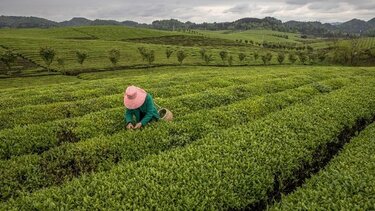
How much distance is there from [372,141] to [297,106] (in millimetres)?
5905

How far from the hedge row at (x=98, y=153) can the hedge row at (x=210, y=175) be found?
1395 mm

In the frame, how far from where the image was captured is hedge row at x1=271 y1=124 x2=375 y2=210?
9.25 metres

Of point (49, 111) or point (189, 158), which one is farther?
point (49, 111)

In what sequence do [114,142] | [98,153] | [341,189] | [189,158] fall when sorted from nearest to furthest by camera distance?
[341,189] < [189,158] < [98,153] < [114,142]

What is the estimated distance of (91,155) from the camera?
13203 millimetres

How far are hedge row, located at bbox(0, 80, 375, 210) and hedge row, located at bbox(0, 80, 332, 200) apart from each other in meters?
1.39

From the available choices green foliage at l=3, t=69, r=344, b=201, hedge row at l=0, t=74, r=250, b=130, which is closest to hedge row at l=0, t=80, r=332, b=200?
green foliage at l=3, t=69, r=344, b=201

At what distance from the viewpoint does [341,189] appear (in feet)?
33.3

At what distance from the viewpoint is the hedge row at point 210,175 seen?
9273 millimetres

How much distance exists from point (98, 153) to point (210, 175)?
5.19 meters

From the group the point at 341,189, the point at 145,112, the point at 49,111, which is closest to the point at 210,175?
the point at 341,189

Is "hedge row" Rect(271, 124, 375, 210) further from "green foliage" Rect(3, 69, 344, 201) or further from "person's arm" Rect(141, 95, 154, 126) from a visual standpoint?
"person's arm" Rect(141, 95, 154, 126)

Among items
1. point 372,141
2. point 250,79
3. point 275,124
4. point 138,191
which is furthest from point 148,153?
point 250,79

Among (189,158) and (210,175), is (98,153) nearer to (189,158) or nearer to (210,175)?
(189,158)
